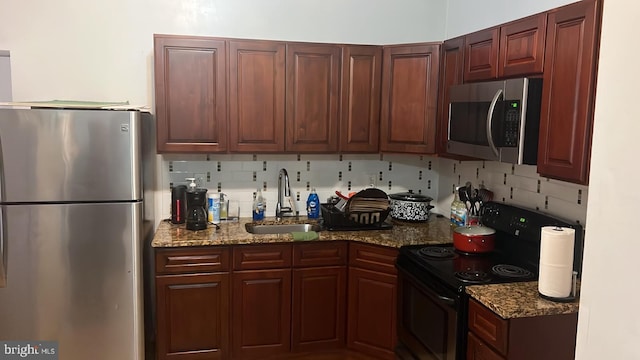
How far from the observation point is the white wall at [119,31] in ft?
10.8

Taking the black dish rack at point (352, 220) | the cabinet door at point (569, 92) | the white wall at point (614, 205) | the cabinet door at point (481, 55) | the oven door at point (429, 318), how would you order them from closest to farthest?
the white wall at point (614, 205), the cabinet door at point (569, 92), the oven door at point (429, 318), the cabinet door at point (481, 55), the black dish rack at point (352, 220)

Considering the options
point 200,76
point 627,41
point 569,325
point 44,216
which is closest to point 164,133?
point 200,76

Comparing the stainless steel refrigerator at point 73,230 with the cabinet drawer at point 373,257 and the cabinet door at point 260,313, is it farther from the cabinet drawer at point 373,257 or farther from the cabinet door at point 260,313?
the cabinet drawer at point 373,257

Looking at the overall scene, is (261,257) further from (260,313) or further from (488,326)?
(488,326)

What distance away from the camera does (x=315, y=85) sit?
3.41 metres

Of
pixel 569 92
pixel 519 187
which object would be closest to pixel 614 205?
pixel 569 92

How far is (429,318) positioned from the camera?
9.11 ft

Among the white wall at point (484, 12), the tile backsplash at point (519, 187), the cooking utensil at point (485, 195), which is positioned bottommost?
the cooking utensil at point (485, 195)

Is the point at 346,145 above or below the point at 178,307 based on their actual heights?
above

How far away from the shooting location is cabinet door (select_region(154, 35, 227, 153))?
318cm

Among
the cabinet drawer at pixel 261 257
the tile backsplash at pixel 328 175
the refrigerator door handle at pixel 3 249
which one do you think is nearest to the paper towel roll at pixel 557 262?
the tile backsplash at pixel 328 175

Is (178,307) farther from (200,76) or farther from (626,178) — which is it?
(626,178)

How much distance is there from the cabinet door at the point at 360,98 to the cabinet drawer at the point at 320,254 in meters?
0.69

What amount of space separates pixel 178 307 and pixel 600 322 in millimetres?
2619
